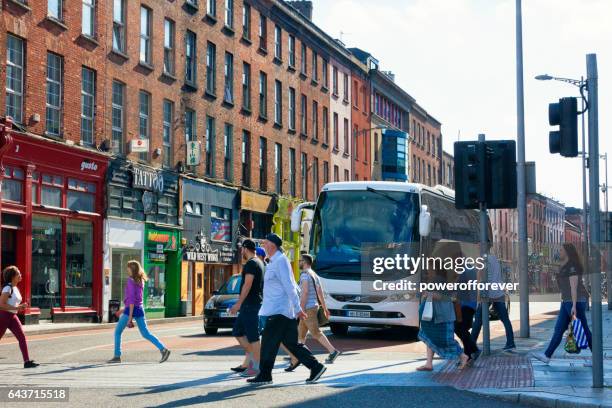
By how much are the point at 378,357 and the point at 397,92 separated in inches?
2302

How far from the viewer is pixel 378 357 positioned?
671 inches

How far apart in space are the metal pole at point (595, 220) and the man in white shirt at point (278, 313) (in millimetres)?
3220

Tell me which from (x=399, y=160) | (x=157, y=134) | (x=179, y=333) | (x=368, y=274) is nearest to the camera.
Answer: (x=368, y=274)

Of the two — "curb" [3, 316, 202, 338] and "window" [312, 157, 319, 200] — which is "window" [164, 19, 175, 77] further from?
"window" [312, 157, 319, 200]

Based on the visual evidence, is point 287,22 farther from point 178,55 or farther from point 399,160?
point 399,160

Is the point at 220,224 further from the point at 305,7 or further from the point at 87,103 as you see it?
the point at 305,7

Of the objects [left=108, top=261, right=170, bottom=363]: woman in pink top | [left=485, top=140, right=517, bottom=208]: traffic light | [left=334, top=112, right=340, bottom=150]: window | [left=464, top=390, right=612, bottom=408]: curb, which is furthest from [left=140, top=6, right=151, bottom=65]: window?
[left=464, top=390, right=612, bottom=408]: curb

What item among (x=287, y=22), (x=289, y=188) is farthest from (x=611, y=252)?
(x=287, y=22)

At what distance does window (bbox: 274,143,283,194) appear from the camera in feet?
163

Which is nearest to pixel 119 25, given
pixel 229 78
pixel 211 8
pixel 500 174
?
pixel 211 8

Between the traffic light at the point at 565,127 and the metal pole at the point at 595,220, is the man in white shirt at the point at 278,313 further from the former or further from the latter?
the traffic light at the point at 565,127

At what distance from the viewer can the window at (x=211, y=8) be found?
41.9 metres

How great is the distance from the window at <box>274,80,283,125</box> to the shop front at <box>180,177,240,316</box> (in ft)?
22.7

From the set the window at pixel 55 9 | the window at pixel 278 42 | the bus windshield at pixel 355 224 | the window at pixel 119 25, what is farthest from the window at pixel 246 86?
the bus windshield at pixel 355 224
